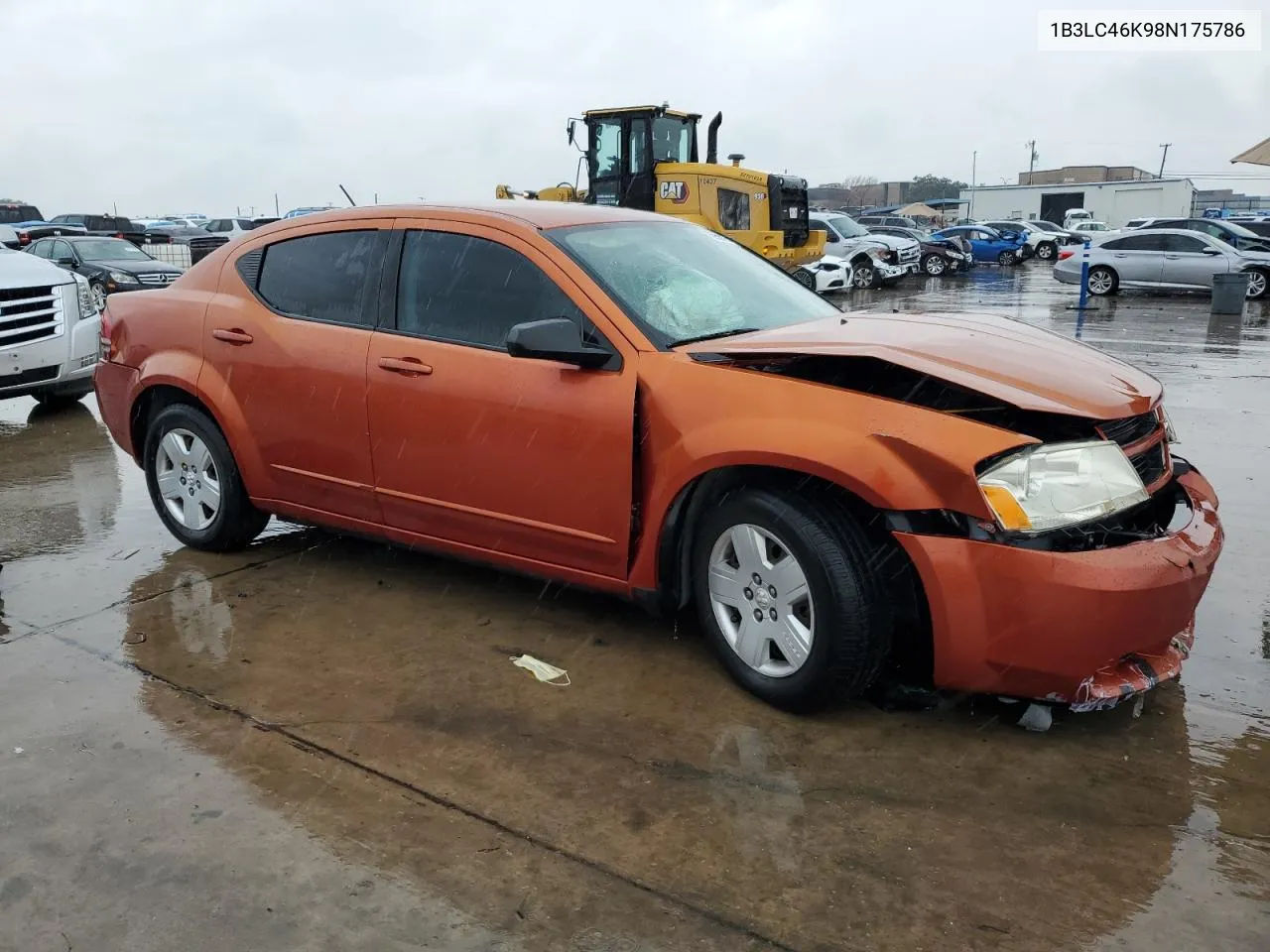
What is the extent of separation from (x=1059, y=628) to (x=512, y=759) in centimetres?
164

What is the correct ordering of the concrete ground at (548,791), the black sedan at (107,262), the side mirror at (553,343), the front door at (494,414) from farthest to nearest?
the black sedan at (107,262)
the front door at (494,414)
the side mirror at (553,343)
the concrete ground at (548,791)

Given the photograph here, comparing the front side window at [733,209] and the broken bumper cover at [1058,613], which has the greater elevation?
the front side window at [733,209]

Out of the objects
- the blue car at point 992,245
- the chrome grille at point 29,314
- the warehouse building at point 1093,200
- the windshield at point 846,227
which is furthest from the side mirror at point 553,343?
the warehouse building at point 1093,200

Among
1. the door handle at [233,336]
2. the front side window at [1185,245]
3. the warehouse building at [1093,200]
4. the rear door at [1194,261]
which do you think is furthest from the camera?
the warehouse building at [1093,200]

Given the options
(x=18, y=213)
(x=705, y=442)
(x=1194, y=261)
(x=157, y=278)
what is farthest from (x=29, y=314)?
(x=18, y=213)

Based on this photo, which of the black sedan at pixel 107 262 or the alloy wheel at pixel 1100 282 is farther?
the alloy wheel at pixel 1100 282

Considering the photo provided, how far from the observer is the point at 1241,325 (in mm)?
15430

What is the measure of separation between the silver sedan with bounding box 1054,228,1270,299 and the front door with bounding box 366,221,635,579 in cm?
1935

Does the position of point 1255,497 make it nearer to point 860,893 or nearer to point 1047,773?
point 1047,773

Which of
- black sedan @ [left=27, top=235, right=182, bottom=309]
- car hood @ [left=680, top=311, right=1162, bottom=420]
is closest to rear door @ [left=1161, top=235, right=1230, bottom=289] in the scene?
black sedan @ [left=27, top=235, right=182, bottom=309]

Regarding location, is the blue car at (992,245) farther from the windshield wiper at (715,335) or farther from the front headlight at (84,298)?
the windshield wiper at (715,335)

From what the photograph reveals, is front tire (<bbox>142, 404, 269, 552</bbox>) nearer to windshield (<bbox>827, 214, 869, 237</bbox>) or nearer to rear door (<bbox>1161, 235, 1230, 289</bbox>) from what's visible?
rear door (<bbox>1161, 235, 1230, 289</bbox>)

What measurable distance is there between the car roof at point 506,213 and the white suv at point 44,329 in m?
4.48

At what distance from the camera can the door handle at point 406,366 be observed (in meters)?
4.07
